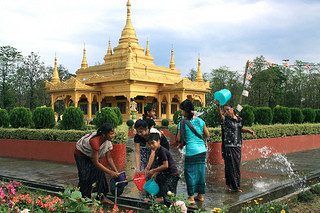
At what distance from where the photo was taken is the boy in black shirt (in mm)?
4750

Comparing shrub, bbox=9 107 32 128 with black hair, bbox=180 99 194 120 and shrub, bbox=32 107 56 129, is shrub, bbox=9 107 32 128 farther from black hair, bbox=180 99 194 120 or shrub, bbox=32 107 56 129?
black hair, bbox=180 99 194 120

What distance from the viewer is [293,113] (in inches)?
559

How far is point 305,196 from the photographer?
5.63m

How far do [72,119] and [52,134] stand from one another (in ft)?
2.46

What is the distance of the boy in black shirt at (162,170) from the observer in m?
4.75

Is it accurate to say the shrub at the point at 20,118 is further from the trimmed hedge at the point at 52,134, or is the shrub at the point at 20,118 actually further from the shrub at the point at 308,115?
Answer: the shrub at the point at 308,115

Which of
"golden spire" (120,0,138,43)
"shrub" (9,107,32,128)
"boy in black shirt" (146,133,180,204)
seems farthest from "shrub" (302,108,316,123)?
"golden spire" (120,0,138,43)

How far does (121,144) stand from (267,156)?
5058 millimetres

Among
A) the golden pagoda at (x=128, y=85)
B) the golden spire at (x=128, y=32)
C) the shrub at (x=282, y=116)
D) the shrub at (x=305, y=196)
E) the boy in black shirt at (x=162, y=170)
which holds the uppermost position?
the golden spire at (x=128, y=32)

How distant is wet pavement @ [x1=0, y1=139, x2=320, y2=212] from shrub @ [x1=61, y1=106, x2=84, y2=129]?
1.29 metres

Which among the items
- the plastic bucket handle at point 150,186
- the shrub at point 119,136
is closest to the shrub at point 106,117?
the shrub at point 119,136

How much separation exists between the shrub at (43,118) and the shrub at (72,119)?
3.01 feet

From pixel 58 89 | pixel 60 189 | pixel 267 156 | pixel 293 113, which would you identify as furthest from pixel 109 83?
pixel 60 189

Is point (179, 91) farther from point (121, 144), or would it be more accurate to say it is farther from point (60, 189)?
point (60, 189)
